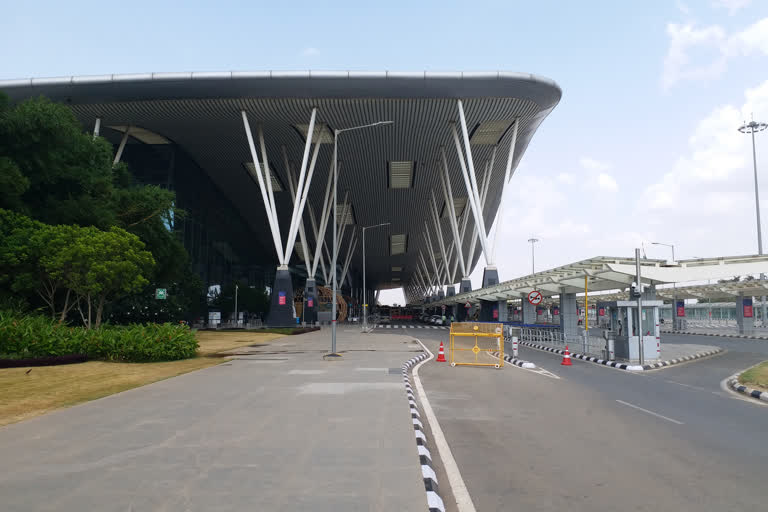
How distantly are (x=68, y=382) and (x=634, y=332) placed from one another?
19.1 meters

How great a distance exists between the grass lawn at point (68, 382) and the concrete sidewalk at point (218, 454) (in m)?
0.88

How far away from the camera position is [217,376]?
14.4 m

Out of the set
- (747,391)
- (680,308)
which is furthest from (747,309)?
(747,391)

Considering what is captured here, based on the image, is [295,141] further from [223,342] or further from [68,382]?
[68,382]

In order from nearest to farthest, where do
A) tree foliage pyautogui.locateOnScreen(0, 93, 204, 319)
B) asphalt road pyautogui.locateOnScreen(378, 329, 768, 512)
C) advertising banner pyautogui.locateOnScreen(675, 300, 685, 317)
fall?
1. asphalt road pyautogui.locateOnScreen(378, 329, 768, 512)
2. tree foliage pyautogui.locateOnScreen(0, 93, 204, 319)
3. advertising banner pyautogui.locateOnScreen(675, 300, 685, 317)

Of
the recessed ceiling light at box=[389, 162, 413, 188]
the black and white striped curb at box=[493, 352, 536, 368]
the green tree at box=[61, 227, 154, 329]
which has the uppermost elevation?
the recessed ceiling light at box=[389, 162, 413, 188]

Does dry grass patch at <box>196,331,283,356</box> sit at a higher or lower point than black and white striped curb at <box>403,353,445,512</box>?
lower

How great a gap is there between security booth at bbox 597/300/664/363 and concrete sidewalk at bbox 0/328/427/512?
12.8 m

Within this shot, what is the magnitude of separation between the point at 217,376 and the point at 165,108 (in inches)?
1338

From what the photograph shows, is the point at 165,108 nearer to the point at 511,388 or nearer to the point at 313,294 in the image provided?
the point at 313,294

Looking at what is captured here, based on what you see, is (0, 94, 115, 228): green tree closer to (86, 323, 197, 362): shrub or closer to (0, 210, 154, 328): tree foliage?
(0, 210, 154, 328): tree foliage

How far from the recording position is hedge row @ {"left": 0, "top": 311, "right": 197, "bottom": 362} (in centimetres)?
1766

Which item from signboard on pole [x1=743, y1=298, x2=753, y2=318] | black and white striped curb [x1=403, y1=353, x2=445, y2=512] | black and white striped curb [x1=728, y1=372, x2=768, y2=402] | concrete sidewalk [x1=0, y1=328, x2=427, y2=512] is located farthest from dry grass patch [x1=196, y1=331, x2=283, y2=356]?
signboard on pole [x1=743, y1=298, x2=753, y2=318]

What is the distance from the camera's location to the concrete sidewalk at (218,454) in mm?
4727
